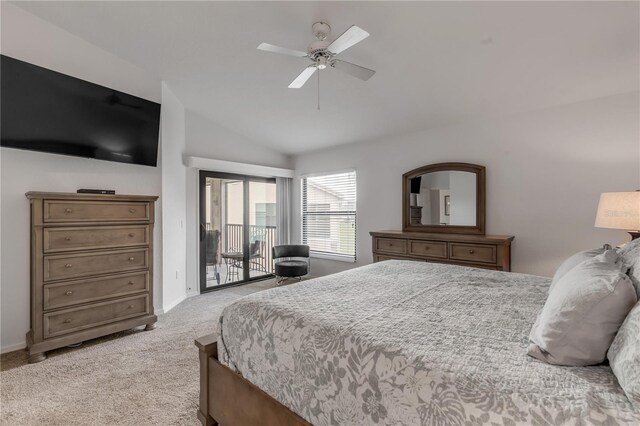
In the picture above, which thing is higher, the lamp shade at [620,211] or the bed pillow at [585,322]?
the lamp shade at [620,211]

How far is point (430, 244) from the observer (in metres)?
3.76

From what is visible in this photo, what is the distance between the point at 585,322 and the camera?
3.21 ft

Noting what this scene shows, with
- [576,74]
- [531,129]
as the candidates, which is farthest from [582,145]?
[576,74]

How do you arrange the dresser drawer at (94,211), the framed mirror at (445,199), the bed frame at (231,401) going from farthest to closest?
the framed mirror at (445,199)
the dresser drawer at (94,211)
the bed frame at (231,401)

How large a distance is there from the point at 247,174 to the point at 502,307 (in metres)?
4.32

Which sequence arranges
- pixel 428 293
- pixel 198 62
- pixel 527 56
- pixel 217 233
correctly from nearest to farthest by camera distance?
pixel 428 293, pixel 527 56, pixel 198 62, pixel 217 233

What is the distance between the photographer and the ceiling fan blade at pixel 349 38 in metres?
1.91

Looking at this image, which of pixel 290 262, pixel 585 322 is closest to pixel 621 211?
pixel 585 322

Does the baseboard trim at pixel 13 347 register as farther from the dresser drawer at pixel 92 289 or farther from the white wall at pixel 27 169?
the dresser drawer at pixel 92 289

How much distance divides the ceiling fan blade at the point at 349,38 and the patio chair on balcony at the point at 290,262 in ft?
10.9

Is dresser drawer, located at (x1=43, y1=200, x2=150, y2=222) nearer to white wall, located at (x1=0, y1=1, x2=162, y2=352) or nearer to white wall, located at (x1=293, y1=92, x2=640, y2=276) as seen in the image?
white wall, located at (x1=0, y1=1, x2=162, y2=352)

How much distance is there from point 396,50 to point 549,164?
2133 millimetres

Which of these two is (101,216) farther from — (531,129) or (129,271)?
(531,129)

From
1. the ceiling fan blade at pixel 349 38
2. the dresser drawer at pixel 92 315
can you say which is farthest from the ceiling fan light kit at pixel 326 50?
the dresser drawer at pixel 92 315
